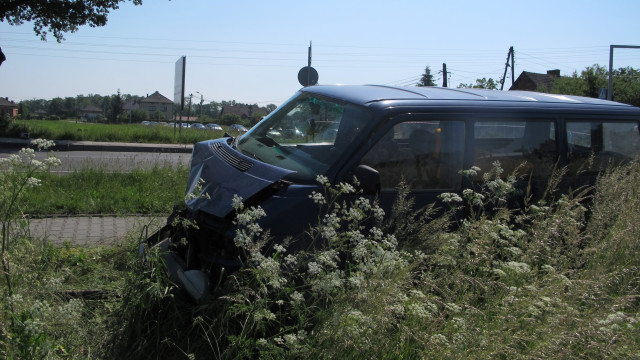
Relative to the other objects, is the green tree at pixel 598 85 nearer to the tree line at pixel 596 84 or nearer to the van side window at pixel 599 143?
the tree line at pixel 596 84

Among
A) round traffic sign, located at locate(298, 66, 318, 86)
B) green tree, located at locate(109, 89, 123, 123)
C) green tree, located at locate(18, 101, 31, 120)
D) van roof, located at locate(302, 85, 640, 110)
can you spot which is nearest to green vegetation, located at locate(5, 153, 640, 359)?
van roof, located at locate(302, 85, 640, 110)

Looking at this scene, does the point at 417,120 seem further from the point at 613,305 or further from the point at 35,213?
the point at 35,213

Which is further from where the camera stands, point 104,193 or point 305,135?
point 104,193

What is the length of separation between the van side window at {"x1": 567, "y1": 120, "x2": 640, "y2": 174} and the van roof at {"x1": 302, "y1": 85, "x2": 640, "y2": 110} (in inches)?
9.8

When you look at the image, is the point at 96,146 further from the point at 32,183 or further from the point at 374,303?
the point at 374,303

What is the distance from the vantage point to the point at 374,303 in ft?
7.87

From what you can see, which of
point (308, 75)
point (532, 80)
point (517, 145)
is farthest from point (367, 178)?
point (532, 80)

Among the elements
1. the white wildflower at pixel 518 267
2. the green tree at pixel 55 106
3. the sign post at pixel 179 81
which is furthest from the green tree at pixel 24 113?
the green tree at pixel 55 106

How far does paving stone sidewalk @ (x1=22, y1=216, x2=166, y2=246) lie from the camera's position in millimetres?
5578

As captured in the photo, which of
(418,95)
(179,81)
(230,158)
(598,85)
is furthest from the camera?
(598,85)

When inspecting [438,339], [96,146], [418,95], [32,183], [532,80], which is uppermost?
[532,80]

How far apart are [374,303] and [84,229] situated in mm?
4830

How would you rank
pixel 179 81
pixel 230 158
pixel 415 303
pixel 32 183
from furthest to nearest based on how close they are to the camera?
pixel 179 81 → pixel 230 158 → pixel 32 183 → pixel 415 303

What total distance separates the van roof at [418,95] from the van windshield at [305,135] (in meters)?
0.11
